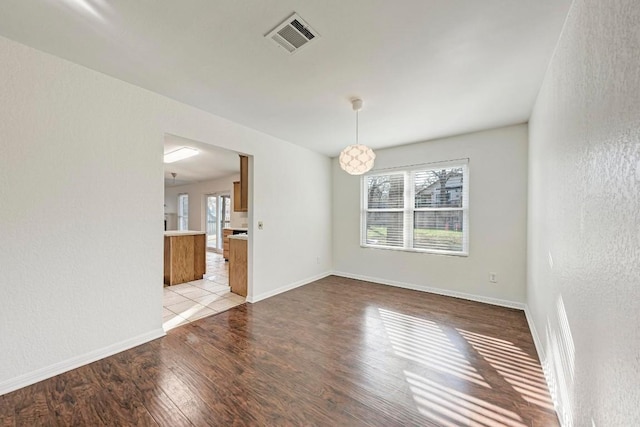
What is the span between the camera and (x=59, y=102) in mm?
2014

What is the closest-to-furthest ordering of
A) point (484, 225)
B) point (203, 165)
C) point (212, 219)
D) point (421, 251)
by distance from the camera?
point (484, 225) → point (421, 251) → point (203, 165) → point (212, 219)

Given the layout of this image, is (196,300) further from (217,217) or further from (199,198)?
(199,198)

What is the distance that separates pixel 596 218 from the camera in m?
1.09

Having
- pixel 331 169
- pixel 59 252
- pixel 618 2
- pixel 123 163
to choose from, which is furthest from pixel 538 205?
pixel 59 252

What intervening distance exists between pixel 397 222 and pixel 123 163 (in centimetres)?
388

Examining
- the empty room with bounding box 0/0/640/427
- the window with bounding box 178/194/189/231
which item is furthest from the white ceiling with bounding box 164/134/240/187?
the empty room with bounding box 0/0/640/427

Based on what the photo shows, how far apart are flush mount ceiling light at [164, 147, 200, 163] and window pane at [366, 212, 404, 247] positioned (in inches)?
140

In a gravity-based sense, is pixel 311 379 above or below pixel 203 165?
below

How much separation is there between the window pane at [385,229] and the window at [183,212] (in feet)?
23.6

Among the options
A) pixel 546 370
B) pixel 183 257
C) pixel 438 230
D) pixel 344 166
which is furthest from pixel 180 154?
pixel 546 370

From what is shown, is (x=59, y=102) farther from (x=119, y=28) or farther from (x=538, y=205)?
(x=538, y=205)

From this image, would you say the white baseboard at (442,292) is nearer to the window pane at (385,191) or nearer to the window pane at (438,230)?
the window pane at (438,230)

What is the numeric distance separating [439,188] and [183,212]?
8.81 meters

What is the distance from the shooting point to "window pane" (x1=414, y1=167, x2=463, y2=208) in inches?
153
